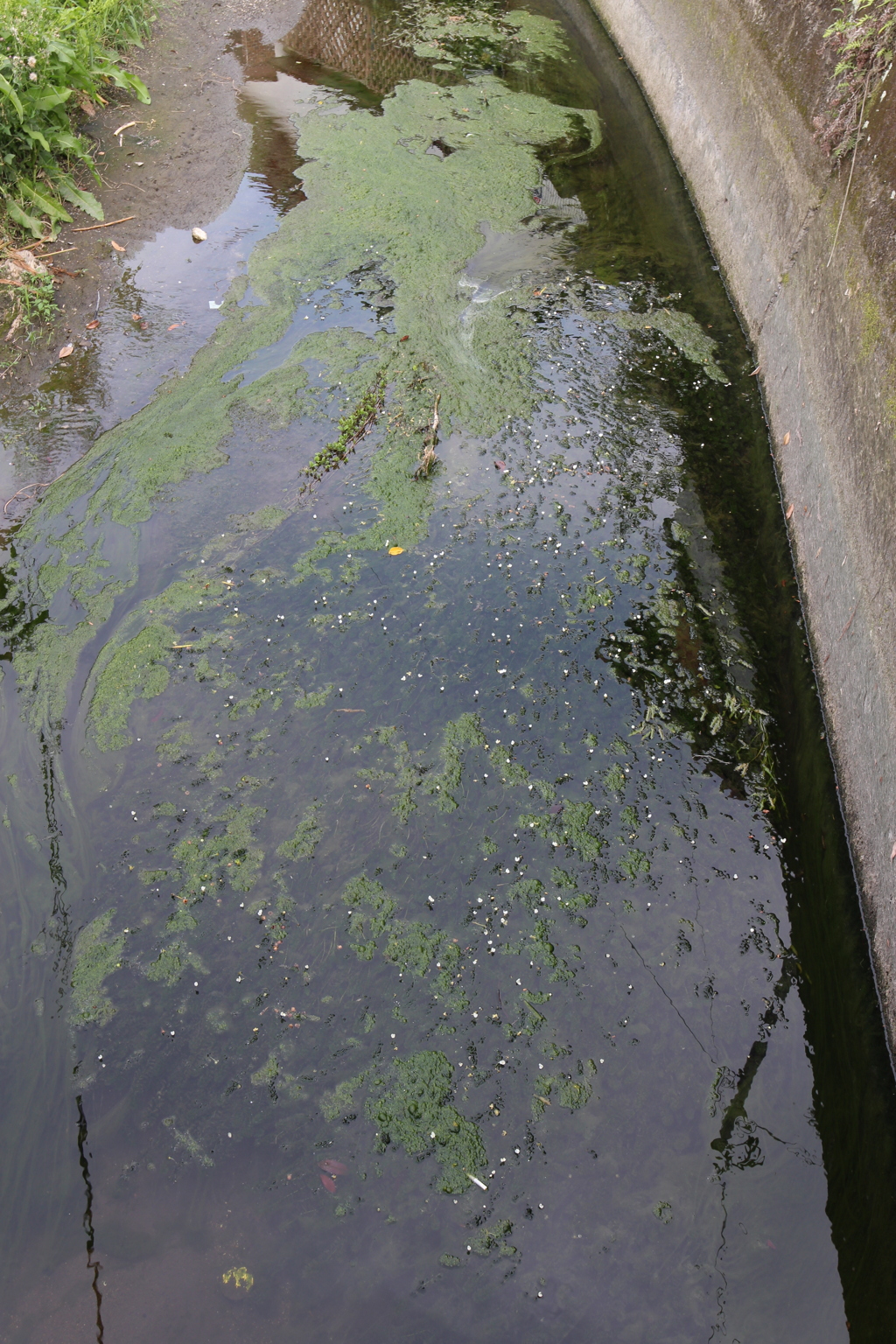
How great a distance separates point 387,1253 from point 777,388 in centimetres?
556

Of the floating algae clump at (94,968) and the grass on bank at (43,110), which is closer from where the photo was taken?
the floating algae clump at (94,968)

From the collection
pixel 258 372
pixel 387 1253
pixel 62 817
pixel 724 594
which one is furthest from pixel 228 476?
pixel 387 1253

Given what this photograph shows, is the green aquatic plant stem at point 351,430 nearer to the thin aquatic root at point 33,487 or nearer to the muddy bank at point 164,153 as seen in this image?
the thin aquatic root at point 33,487

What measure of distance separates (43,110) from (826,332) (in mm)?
6486

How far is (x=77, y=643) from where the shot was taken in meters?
4.58

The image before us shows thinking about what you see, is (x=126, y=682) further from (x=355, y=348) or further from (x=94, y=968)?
(x=355, y=348)

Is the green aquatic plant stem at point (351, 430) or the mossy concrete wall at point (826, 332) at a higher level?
the mossy concrete wall at point (826, 332)

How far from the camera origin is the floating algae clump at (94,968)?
340 centimetres

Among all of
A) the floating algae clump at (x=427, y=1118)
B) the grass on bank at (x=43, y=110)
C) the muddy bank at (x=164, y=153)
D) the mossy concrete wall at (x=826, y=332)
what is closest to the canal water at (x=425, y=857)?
the floating algae clump at (x=427, y=1118)

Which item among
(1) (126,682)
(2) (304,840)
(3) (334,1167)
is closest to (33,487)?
(1) (126,682)

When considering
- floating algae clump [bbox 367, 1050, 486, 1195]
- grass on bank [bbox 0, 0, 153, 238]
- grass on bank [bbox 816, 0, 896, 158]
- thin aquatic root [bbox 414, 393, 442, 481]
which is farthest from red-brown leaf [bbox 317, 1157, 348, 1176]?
grass on bank [bbox 0, 0, 153, 238]

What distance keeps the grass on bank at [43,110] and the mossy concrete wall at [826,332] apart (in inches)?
212

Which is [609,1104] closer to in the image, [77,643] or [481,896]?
[481,896]

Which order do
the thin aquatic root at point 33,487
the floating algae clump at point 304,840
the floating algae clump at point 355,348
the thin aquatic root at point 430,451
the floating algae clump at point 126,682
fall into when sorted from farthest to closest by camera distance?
the thin aquatic root at point 430,451
the thin aquatic root at point 33,487
the floating algae clump at point 355,348
the floating algae clump at point 126,682
the floating algae clump at point 304,840
